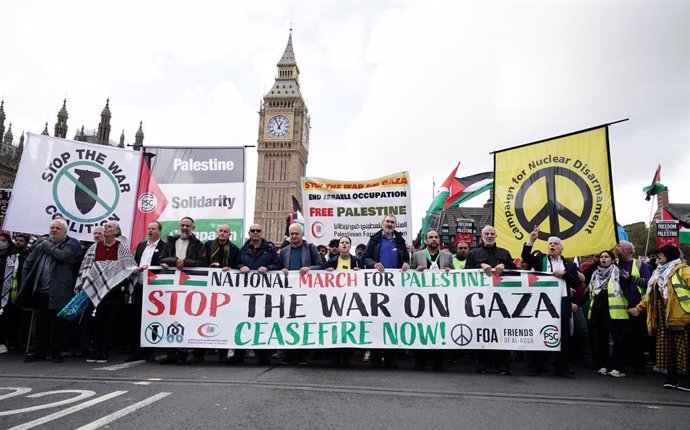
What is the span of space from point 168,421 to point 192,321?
318 cm

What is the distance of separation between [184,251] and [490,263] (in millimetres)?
4186

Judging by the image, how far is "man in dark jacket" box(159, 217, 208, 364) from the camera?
649 cm

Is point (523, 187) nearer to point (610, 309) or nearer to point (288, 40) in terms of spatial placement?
point (610, 309)

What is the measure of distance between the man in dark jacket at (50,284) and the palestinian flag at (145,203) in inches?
61.6

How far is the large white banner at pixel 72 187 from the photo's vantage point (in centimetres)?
743

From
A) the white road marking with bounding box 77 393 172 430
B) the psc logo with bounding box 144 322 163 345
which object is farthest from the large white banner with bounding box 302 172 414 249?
the white road marking with bounding box 77 393 172 430

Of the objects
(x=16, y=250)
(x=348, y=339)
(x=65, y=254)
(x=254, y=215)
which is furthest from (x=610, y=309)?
(x=254, y=215)

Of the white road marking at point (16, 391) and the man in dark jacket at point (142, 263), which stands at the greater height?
the man in dark jacket at point (142, 263)

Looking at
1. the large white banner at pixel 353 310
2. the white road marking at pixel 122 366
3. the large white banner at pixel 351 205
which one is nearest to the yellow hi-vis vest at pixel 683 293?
the large white banner at pixel 353 310

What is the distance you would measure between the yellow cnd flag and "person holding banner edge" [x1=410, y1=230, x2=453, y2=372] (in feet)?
4.29

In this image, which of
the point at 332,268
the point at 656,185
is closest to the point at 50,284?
the point at 332,268

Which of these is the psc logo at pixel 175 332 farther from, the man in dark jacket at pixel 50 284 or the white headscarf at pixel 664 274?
the white headscarf at pixel 664 274

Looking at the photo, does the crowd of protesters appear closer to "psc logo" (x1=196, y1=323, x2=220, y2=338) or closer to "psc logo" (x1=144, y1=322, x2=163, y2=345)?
"psc logo" (x1=144, y1=322, x2=163, y2=345)

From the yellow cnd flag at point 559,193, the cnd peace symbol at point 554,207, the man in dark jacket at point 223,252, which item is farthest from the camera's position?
the cnd peace symbol at point 554,207
